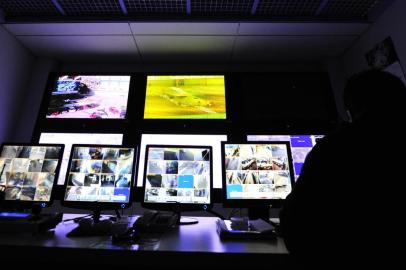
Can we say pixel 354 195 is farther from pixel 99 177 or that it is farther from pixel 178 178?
pixel 99 177

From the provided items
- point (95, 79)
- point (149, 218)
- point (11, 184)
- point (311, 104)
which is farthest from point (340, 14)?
point (11, 184)

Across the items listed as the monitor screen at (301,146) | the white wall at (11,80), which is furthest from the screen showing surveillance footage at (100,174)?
the monitor screen at (301,146)

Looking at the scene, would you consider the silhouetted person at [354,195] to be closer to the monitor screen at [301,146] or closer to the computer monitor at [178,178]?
the computer monitor at [178,178]

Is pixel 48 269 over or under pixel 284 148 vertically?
under

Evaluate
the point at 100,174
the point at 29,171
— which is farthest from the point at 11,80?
the point at 100,174

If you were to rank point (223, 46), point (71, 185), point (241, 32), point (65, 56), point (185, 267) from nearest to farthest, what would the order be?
point (185, 267)
point (71, 185)
point (241, 32)
point (223, 46)
point (65, 56)

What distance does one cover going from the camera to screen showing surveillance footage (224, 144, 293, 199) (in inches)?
54.1

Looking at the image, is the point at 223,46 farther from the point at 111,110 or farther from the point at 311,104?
the point at 111,110

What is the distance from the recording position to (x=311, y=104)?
2.16 meters

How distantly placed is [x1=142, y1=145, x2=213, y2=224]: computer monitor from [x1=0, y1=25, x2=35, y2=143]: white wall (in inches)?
63.0

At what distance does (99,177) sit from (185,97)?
1129 millimetres

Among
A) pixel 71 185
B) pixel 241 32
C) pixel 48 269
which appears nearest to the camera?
pixel 48 269

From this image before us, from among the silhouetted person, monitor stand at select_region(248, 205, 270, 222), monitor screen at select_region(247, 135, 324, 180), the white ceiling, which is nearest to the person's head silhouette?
the silhouetted person

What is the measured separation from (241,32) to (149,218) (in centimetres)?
179
